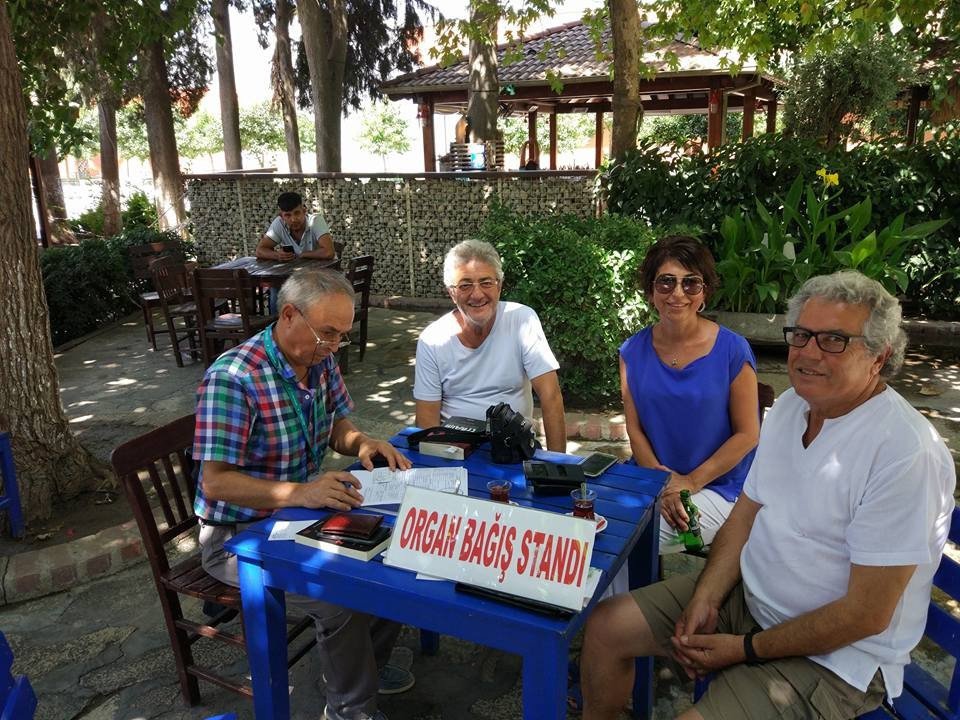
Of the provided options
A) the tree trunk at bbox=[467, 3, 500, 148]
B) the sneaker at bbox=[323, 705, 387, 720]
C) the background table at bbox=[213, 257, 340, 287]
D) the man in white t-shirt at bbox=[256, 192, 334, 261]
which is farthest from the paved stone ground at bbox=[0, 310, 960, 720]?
the tree trunk at bbox=[467, 3, 500, 148]

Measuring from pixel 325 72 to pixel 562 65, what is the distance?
441cm

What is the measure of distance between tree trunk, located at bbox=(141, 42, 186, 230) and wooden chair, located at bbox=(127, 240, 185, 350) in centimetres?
404

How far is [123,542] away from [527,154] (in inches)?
546

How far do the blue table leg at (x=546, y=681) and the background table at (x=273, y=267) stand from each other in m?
5.13

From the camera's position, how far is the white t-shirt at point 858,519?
5.35 feet

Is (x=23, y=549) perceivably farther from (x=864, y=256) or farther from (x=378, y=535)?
(x=864, y=256)

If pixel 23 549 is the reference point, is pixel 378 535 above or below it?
above

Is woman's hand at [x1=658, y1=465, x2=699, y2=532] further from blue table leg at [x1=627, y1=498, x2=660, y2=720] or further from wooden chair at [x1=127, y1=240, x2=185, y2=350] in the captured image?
wooden chair at [x1=127, y1=240, x2=185, y2=350]

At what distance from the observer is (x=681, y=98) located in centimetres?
1648

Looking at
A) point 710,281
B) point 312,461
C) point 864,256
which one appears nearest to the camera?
point 312,461

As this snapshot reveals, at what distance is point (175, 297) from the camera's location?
23.9ft

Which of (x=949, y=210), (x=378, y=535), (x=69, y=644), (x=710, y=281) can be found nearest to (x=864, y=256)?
(x=949, y=210)

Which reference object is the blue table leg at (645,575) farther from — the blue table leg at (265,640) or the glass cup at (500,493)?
the blue table leg at (265,640)

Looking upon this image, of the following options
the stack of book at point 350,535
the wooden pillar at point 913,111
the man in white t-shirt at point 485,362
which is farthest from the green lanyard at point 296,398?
the wooden pillar at point 913,111
